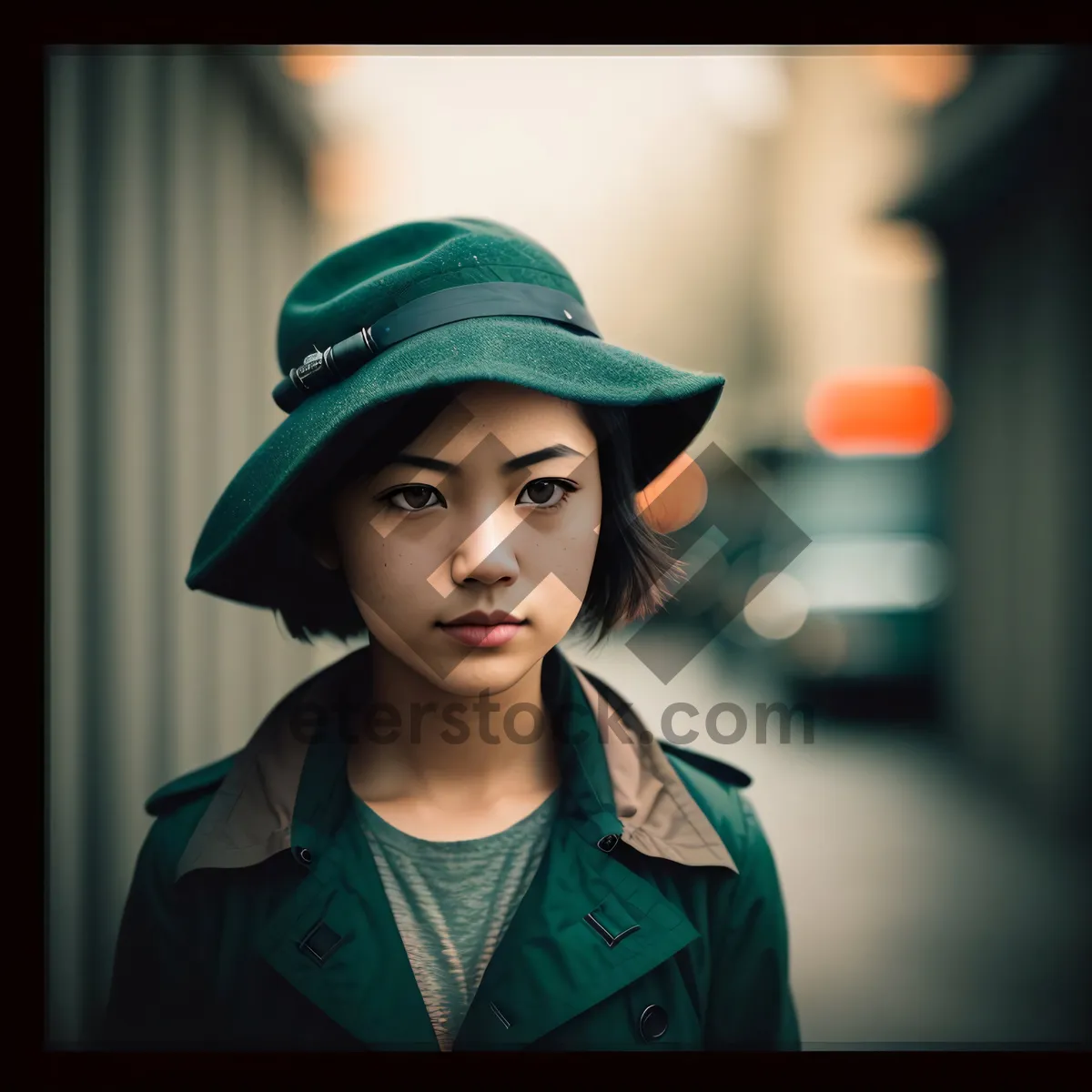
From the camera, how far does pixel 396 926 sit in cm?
120

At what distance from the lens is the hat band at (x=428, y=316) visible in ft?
3.85

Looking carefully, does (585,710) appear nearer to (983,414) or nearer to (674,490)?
(674,490)

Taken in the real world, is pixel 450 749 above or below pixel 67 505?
below

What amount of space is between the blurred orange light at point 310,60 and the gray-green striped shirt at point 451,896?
1.32 m

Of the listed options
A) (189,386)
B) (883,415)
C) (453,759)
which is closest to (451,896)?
(453,759)

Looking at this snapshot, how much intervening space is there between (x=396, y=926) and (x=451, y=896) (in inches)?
3.3

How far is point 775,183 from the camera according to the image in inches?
300

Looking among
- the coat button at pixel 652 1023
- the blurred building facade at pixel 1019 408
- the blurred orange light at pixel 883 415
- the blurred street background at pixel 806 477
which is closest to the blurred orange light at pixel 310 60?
the blurred street background at pixel 806 477

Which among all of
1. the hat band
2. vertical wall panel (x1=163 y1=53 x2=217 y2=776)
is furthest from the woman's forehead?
vertical wall panel (x1=163 y1=53 x2=217 y2=776)

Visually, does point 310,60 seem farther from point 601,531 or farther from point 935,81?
point 935,81

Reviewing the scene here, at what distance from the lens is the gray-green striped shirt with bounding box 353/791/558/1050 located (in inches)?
47.8

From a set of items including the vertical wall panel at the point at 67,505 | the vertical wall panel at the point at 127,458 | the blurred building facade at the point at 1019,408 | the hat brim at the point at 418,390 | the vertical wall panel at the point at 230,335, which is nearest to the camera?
the hat brim at the point at 418,390

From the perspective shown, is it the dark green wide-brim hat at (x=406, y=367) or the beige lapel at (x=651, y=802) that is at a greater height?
the dark green wide-brim hat at (x=406, y=367)

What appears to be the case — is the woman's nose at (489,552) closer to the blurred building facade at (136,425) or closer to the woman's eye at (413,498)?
the woman's eye at (413,498)
